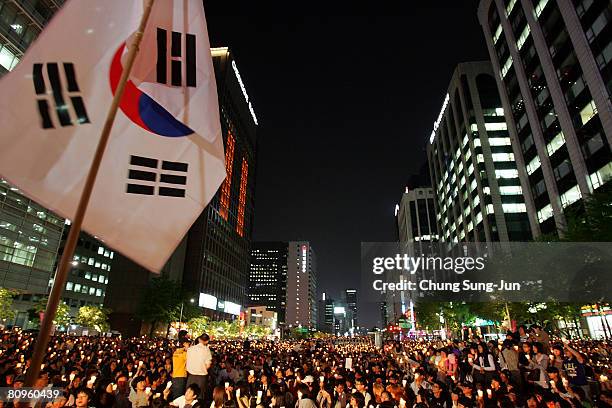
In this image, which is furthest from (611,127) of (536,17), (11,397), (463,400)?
(11,397)

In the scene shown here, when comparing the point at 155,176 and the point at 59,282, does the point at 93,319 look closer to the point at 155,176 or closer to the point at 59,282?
the point at 155,176

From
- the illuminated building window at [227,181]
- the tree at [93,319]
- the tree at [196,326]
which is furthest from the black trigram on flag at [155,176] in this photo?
the illuminated building window at [227,181]

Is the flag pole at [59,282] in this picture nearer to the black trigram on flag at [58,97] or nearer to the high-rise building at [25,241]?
the black trigram on flag at [58,97]

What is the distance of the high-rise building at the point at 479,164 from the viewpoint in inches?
2815

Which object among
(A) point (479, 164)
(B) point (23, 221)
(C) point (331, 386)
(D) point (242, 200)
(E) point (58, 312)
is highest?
(D) point (242, 200)

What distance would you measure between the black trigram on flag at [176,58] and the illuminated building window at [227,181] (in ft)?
293

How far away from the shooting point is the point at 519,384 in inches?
479

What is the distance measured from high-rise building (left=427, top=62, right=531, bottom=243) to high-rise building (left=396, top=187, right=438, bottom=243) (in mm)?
Answer: 41635

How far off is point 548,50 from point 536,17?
5.63 m

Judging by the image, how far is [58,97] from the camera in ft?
15.2

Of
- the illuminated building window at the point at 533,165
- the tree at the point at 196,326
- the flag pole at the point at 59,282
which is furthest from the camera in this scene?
the tree at the point at 196,326

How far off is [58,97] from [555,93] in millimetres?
57859

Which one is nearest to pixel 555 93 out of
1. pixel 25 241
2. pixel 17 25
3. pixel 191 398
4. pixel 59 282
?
pixel 191 398

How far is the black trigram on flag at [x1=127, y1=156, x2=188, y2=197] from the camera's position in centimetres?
527
